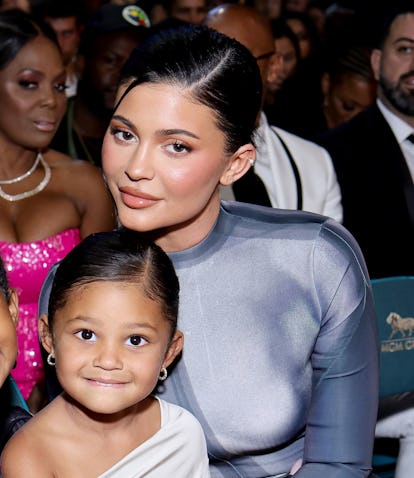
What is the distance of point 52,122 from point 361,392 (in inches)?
53.0

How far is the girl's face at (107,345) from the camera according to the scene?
154 centimetres

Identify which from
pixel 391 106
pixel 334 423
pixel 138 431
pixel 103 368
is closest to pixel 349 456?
pixel 334 423

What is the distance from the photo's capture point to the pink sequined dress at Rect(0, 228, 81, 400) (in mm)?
2480

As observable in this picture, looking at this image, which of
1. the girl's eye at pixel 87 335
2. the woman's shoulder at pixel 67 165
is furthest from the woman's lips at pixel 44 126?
the girl's eye at pixel 87 335

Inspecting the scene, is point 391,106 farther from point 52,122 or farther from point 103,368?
point 103,368

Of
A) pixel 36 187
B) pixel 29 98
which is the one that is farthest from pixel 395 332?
pixel 29 98

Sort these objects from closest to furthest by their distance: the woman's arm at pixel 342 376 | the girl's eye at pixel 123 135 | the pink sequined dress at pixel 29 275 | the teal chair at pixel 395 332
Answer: the girl's eye at pixel 123 135, the woman's arm at pixel 342 376, the teal chair at pixel 395 332, the pink sequined dress at pixel 29 275

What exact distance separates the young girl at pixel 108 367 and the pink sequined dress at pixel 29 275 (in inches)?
33.3

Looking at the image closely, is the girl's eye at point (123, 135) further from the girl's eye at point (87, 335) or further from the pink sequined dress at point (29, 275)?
the pink sequined dress at point (29, 275)

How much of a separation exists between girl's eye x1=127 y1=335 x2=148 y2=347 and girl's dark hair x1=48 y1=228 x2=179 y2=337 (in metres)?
0.06

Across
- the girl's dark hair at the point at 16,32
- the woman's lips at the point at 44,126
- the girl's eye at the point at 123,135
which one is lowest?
the woman's lips at the point at 44,126

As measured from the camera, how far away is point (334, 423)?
67.9 inches

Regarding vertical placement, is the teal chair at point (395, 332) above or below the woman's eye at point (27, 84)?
below

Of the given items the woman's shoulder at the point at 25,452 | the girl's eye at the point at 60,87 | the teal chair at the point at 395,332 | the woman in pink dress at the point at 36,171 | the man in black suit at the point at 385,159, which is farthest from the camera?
the man in black suit at the point at 385,159
